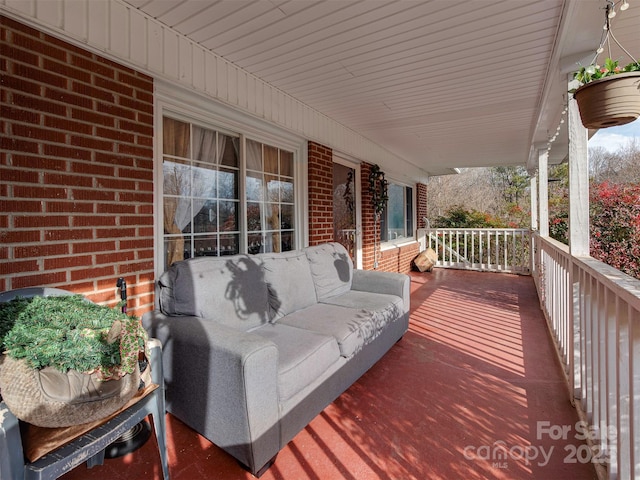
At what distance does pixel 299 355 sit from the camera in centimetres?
191

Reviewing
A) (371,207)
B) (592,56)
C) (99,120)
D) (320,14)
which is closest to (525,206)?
(371,207)

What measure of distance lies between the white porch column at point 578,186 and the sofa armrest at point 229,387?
218 cm

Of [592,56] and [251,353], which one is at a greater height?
[592,56]

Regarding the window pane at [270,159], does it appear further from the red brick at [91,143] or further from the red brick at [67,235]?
the red brick at [67,235]

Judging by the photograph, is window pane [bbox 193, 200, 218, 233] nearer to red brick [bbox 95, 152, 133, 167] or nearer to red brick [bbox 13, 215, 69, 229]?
red brick [bbox 95, 152, 133, 167]

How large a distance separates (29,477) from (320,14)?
8.59 ft

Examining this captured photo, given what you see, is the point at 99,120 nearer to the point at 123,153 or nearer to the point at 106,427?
the point at 123,153

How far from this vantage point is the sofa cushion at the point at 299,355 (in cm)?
178

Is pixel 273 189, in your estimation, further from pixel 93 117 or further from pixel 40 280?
pixel 40 280

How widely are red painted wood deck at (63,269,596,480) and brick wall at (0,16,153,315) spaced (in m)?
1.05

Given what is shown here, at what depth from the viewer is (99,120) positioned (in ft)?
6.45

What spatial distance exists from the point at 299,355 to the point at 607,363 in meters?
1.54

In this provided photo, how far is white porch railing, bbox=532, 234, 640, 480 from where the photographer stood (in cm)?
124

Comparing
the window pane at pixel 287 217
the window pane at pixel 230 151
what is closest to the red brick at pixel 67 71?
the window pane at pixel 230 151
